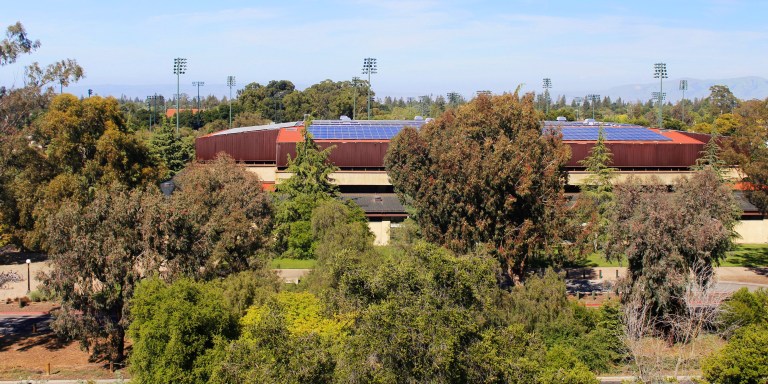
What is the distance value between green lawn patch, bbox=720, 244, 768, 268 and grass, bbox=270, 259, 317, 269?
98.2ft

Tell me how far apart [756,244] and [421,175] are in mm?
36400

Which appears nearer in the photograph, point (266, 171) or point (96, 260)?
point (96, 260)

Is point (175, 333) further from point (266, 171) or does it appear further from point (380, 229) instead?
point (266, 171)

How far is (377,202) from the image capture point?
193 ft

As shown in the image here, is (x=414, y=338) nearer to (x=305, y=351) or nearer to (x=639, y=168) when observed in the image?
(x=305, y=351)

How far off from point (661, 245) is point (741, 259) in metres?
26.1

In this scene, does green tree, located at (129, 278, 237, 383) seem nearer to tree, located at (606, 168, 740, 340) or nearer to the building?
tree, located at (606, 168, 740, 340)

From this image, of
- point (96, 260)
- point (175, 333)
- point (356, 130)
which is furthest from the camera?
point (356, 130)

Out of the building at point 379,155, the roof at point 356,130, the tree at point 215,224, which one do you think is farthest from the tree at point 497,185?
the roof at point 356,130

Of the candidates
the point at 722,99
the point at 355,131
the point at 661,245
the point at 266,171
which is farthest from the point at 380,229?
the point at 722,99

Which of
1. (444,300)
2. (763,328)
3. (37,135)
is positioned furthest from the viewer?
(37,135)

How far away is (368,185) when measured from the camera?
60.8 meters

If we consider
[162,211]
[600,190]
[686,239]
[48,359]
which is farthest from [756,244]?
[48,359]

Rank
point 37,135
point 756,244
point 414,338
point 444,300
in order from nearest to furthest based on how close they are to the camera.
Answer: point 414,338, point 444,300, point 37,135, point 756,244
